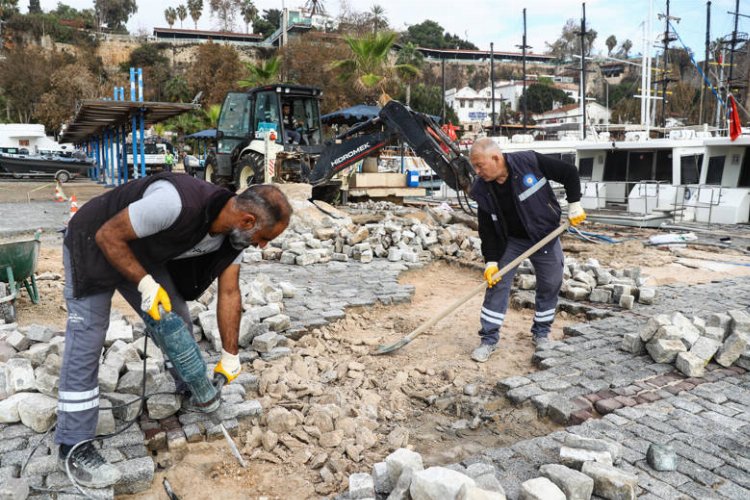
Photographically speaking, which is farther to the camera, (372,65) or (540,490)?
(372,65)

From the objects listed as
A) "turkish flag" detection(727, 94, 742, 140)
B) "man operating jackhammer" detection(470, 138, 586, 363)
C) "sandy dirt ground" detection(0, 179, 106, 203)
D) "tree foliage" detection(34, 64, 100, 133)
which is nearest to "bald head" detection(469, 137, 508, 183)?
"man operating jackhammer" detection(470, 138, 586, 363)

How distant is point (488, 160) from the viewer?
4215 mm

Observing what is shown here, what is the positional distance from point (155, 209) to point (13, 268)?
3724 millimetres

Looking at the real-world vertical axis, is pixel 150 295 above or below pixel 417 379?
above

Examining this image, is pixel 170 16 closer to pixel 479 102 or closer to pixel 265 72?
pixel 479 102

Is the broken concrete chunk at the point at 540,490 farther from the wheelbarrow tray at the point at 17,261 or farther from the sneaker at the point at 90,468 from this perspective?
the wheelbarrow tray at the point at 17,261

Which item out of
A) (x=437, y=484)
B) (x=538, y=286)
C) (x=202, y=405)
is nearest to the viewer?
(x=437, y=484)

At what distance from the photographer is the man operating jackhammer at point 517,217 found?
435 cm

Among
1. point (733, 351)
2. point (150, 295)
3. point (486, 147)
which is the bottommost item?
point (733, 351)

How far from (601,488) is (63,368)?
2714mm

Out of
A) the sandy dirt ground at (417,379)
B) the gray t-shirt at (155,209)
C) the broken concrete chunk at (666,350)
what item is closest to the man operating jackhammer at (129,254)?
the gray t-shirt at (155,209)

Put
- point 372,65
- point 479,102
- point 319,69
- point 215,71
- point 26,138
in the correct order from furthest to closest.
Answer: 1. point 479,102
2. point 215,71
3. point 319,69
4. point 26,138
5. point 372,65

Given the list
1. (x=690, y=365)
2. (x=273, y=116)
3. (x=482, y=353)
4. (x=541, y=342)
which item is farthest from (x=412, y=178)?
(x=690, y=365)

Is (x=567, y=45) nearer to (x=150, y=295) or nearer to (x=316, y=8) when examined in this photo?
(x=316, y=8)
